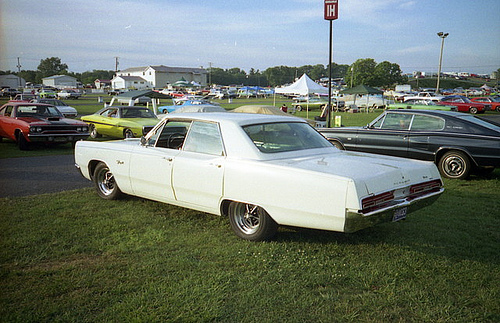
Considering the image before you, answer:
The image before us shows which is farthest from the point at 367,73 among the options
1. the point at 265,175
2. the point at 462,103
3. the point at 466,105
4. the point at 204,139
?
the point at 265,175

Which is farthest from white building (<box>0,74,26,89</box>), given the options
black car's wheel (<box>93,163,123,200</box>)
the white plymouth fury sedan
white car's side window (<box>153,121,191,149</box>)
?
white car's side window (<box>153,121,191,149</box>)

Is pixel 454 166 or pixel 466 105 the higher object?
pixel 466 105

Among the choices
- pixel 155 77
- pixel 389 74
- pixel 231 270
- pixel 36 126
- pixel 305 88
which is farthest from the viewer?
pixel 155 77

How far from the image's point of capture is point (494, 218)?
18.7ft

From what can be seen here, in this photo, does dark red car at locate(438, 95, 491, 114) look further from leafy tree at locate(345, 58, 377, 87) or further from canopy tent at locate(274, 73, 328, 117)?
leafy tree at locate(345, 58, 377, 87)

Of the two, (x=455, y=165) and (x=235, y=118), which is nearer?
(x=235, y=118)

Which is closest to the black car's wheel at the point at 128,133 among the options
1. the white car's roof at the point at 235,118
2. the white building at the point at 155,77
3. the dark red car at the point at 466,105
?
the white car's roof at the point at 235,118

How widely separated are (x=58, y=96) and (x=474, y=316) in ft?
197

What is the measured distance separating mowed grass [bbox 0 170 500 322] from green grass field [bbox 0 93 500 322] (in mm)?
12

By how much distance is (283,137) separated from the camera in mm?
5133

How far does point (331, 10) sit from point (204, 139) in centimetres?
1161

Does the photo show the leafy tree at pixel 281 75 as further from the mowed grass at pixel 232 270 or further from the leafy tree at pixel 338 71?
the mowed grass at pixel 232 270

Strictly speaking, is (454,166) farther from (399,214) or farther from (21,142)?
(21,142)

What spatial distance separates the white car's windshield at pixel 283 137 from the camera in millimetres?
4918
